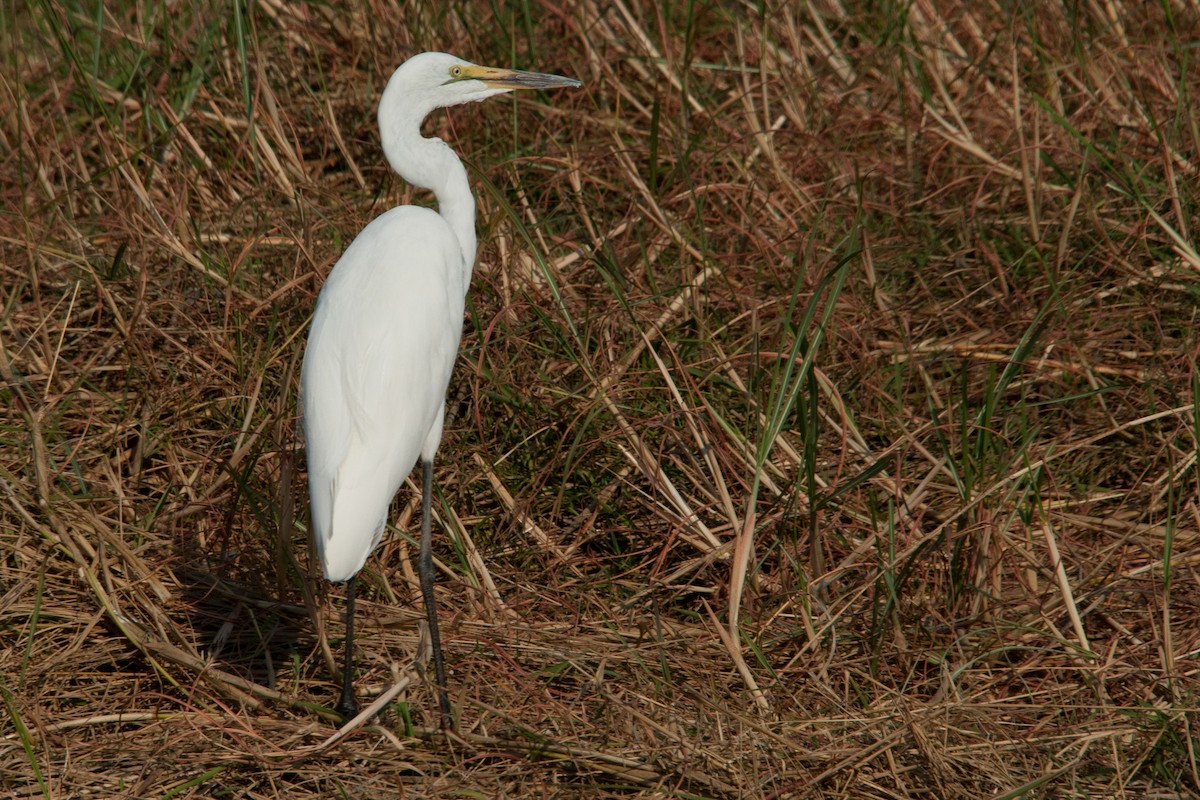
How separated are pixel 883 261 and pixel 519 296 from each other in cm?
104

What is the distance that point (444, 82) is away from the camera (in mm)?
2674

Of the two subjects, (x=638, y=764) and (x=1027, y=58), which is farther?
(x=1027, y=58)

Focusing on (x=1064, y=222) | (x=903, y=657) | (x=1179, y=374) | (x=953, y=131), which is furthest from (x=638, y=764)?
(x=953, y=131)

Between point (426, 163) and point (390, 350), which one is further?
point (426, 163)

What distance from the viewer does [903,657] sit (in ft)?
8.07

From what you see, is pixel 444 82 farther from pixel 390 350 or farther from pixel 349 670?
pixel 349 670

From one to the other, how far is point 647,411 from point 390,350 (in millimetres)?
778

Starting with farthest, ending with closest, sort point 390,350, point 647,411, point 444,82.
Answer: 1. point 647,411
2. point 444,82
3. point 390,350

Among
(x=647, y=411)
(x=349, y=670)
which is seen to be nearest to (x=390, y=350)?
(x=349, y=670)

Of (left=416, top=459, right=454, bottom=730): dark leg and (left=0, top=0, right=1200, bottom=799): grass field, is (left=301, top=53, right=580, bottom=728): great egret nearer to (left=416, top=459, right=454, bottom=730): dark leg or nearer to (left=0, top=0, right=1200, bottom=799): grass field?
(left=416, top=459, right=454, bottom=730): dark leg

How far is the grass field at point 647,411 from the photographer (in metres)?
2.31

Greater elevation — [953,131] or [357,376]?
[357,376]

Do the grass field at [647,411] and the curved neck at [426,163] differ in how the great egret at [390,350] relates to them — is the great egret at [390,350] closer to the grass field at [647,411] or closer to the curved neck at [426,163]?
the curved neck at [426,163]

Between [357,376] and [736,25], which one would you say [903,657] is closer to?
[357,376]
